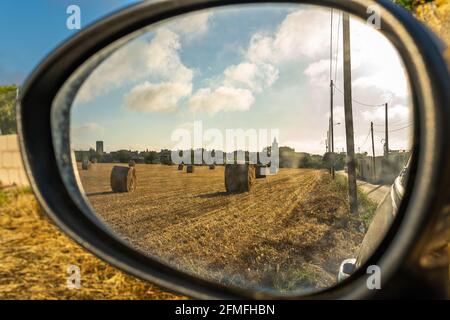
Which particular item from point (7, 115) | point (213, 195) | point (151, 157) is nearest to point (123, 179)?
point (151, 157)

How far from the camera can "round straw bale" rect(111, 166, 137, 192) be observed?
1069 millimetres

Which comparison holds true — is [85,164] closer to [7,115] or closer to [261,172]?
[261,172]

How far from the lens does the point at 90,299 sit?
3076 mm

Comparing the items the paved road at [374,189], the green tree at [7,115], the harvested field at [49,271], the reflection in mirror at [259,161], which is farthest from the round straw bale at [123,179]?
the green tree at [7,115]

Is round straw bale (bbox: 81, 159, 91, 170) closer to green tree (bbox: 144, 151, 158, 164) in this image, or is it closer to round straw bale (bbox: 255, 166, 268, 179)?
green tree (bbox: 144, 151, 158, 164)

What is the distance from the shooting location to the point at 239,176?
0.89m

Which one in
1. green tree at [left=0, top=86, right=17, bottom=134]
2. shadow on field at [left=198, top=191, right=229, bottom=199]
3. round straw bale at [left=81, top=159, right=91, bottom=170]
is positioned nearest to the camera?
shadow on field at [left=198, top=191, right=229, bottom=199]

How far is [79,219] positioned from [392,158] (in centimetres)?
81

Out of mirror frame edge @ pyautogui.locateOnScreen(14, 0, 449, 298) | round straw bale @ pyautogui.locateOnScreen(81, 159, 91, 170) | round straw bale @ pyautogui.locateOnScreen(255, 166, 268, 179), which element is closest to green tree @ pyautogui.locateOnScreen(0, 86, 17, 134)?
mirror frame edge @ pyautogui.locateOnScreen(14, 0, 449, 298)

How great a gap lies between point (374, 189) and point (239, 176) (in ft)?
0.78

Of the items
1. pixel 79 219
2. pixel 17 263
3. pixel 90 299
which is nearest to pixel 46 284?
pixel 90 299

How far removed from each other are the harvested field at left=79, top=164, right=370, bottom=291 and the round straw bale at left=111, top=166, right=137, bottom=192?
0.02 metres

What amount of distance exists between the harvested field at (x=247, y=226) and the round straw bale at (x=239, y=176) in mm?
17

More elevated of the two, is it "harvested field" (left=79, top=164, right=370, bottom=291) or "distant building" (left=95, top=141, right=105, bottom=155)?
"distant building" (left=95, top=141, right=105, bottom=155)
